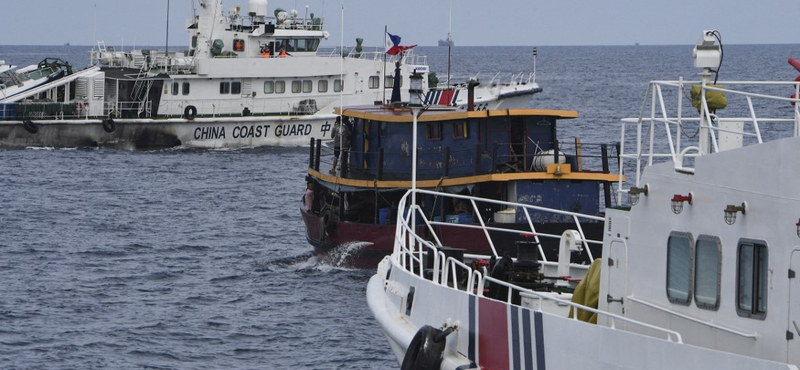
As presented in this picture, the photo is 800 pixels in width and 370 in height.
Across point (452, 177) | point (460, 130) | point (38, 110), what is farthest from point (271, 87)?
point (452, 177)

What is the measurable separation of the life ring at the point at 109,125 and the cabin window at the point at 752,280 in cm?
4585

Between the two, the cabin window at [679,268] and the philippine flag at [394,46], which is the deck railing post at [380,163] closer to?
the philippine flag at [394,46]

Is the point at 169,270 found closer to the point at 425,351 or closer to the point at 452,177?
the point at 452,177

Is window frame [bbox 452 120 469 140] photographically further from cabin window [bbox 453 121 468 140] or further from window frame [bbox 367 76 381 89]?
window frame [bbox 367 76 381 89]

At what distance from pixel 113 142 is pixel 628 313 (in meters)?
45.2

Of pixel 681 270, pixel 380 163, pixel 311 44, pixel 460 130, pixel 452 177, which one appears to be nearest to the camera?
pixel 681 270

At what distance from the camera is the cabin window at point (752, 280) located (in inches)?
449

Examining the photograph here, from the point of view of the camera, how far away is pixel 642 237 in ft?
42.9

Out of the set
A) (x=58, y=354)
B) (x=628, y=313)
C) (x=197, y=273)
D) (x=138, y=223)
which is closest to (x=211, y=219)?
(x=138, y=223)

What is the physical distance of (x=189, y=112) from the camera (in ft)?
183

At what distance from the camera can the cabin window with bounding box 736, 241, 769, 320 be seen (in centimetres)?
1141

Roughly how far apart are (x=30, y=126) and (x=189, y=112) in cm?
665

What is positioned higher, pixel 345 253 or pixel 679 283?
pixel 679 283

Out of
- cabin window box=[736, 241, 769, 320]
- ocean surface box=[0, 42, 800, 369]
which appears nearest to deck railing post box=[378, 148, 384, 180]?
ocean surface box=[0, 42, 800, 369]
